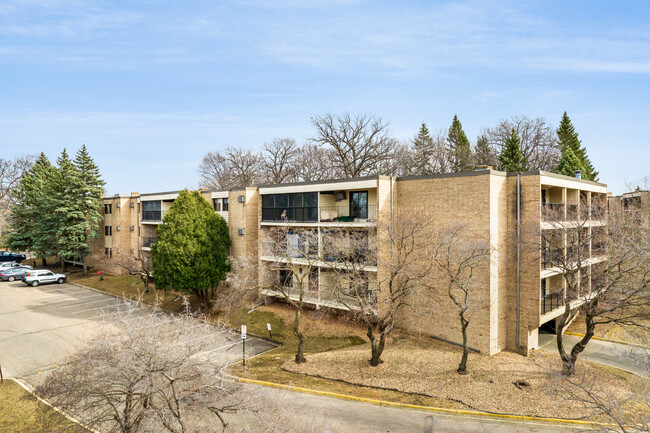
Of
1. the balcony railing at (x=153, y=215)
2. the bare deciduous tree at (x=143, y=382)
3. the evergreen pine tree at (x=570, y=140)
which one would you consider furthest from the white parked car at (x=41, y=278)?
the evergreen pine tree at (x=570, y=140)

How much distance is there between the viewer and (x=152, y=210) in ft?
129

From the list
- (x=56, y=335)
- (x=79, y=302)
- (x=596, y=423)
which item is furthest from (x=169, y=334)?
(x=79, y=302)

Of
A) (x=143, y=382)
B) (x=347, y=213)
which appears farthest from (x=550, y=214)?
(x=143, y=382)

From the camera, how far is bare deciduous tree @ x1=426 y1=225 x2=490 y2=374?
18625mm

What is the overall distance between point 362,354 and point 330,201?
1081cm

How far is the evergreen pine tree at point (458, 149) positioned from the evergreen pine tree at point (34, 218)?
50.0 m

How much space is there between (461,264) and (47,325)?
27561 mm

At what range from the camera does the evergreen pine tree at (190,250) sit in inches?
1117

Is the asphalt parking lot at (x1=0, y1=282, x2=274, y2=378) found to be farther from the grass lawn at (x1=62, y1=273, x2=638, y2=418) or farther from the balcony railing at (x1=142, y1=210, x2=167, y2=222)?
the balcony railing at (x1=142, y1=210, x2=167, y2=222)

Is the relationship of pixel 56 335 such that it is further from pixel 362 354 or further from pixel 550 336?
pixel 550 336

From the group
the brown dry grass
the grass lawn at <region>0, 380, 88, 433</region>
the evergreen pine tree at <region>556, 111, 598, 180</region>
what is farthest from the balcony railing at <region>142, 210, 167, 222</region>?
the evergreen pine tree at <region>556, 111, 598, 180</region>

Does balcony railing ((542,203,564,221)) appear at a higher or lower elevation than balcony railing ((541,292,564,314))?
higher

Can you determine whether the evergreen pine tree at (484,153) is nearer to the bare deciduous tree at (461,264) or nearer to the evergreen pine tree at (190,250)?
the bare deciduous tree at (461,264)

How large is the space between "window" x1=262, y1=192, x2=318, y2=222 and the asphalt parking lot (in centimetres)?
872
